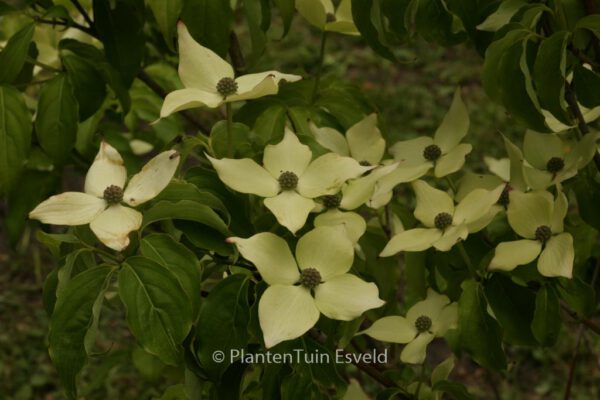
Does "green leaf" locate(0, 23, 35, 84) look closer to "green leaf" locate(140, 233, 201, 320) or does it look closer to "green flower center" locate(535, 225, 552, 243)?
"green leaf" locate(140, 233, 201, 320)

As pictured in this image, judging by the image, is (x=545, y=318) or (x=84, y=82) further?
(x=84, y=82)

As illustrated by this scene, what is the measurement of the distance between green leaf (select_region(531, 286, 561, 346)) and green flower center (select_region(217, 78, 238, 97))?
45cm

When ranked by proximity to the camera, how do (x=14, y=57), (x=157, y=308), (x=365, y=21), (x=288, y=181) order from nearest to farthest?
1. (x=157, y=308)
2. (x=288, y=181)
3. (x=365, y=21)
4. (x=14, y=57)

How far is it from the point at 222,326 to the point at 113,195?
0.63 ft

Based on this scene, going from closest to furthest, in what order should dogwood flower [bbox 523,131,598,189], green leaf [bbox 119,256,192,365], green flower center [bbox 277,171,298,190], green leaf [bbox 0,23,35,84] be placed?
green leaf [bbox 119,256,192,365] → green flower center [bbox 277,171,298,190] → dogwood flower [bbox 523,131,598,189] → green leaf [bbox 0,23,35,84]

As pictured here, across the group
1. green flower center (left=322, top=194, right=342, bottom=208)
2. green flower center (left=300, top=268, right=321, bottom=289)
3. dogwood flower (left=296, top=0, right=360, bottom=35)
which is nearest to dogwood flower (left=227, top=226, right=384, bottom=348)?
green flower center (left=300, top=268, right=321, bottom=289)

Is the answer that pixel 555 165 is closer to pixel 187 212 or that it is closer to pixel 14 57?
pixel 187 212

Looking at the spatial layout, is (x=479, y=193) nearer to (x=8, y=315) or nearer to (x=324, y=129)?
(x=324, y=129)

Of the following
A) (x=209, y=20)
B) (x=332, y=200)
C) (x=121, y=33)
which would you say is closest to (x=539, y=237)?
(x=332, y=200)

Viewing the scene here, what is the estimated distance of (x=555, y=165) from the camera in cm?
120

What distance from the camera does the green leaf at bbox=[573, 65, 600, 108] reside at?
1.11 m

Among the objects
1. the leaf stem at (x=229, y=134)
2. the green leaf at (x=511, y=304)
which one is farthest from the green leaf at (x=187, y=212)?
the green leaf at (x=511, y=304)

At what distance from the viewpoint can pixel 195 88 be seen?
108cm

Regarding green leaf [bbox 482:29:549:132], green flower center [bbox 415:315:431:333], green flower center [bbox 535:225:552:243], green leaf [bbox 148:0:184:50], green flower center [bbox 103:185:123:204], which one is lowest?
green flower center [bbox 415:315:431:333]
